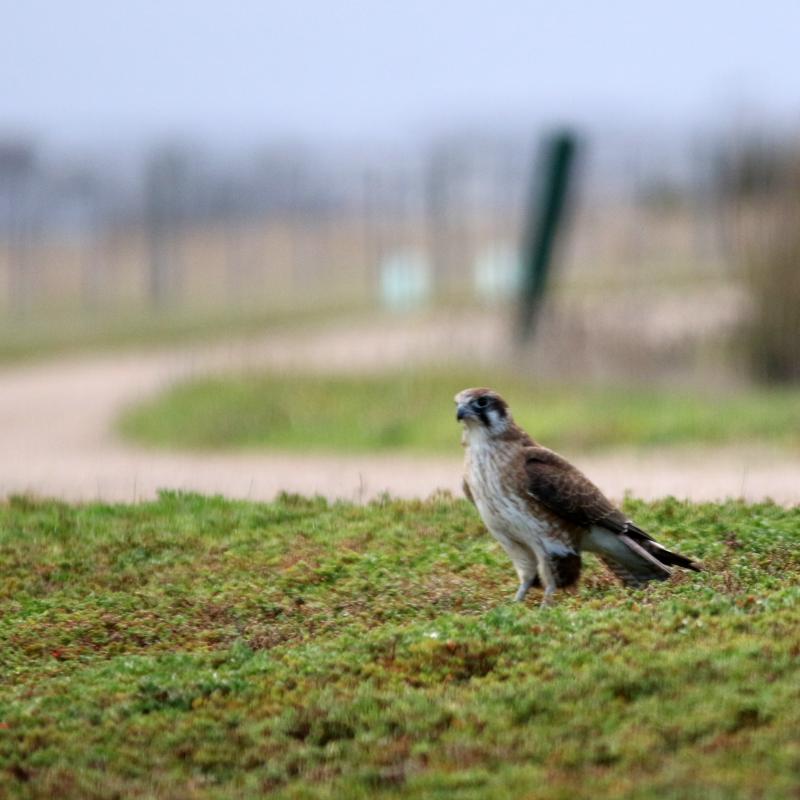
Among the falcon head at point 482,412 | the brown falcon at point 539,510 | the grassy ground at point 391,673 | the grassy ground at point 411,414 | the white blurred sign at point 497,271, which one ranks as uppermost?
the falcon head at point 482,412

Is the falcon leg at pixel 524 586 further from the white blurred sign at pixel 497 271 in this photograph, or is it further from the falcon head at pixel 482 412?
the white blurred sign at pixel 497 271

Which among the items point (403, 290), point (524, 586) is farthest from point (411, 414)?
point (403, 290)

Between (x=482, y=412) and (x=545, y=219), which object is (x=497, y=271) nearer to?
(x=545, y=219)

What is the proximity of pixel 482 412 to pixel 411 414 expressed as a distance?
10.5 meters

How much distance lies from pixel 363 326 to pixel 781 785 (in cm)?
3237

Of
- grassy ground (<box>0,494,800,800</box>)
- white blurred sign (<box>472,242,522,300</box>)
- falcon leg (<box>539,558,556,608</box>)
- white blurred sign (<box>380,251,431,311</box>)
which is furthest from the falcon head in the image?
white blurred sign (<box>472,242,522,300</box>)

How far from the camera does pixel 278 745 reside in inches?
233

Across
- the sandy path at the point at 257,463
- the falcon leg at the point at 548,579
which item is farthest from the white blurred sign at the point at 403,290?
the falcon leg at the point at 548,579

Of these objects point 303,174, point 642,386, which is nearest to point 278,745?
point 642,386

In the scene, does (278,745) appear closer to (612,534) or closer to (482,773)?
(482,773)

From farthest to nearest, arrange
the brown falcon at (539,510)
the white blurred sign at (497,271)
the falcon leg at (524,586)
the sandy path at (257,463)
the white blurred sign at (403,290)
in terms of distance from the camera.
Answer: the white blurred sign at (497,271), the white blurred sign at (403,290), the sandy path at (257,463), the falcon leg at (524,586), the brown falcon at (539,510)

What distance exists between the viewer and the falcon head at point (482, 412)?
755 centimetres

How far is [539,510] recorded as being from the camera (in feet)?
24.4

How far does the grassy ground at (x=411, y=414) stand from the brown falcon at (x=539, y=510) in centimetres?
773
